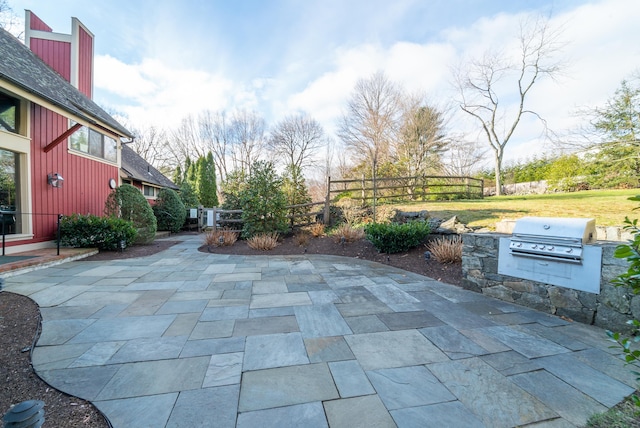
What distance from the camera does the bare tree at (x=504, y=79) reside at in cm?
1242

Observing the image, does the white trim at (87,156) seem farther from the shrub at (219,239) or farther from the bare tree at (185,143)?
the bare tree at (185,143)

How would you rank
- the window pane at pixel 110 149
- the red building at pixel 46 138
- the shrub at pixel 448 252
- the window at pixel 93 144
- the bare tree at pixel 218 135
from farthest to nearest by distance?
the bare tree at pixel 218 135, the window pane at pixel 110 149, the window at pixel 93 144, the red building at pixel 46 138, the shrub at pixel 448 252

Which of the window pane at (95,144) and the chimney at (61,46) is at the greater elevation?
the chimney at (61,46)

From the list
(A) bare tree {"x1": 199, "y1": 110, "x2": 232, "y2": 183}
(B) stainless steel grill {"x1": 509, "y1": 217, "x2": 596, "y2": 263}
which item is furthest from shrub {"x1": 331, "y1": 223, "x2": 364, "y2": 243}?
(A) bare tree {"x1": 199, "y1": 110, "x2": 232, "y2": 183}

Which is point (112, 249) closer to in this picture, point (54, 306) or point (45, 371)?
point (54, 306)

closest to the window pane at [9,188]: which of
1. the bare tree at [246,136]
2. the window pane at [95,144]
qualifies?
the window pane at [95,144]

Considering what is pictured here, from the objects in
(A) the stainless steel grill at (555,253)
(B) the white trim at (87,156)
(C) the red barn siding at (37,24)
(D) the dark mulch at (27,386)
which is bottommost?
(D) the dark mulch at (27,386)

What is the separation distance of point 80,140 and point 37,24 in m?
3.85

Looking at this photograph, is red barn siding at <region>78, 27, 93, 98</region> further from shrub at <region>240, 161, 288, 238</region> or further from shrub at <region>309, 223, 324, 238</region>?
shrub at <region>309, 223, 324, 238</region>

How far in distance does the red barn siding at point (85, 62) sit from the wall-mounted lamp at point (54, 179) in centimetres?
380

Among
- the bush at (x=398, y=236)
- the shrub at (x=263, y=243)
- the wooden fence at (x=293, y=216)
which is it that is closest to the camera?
the bush at (x=398, y=236)

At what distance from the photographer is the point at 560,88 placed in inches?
464

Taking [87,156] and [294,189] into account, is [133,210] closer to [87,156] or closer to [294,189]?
[87,156]

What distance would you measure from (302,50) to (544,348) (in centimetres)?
900
